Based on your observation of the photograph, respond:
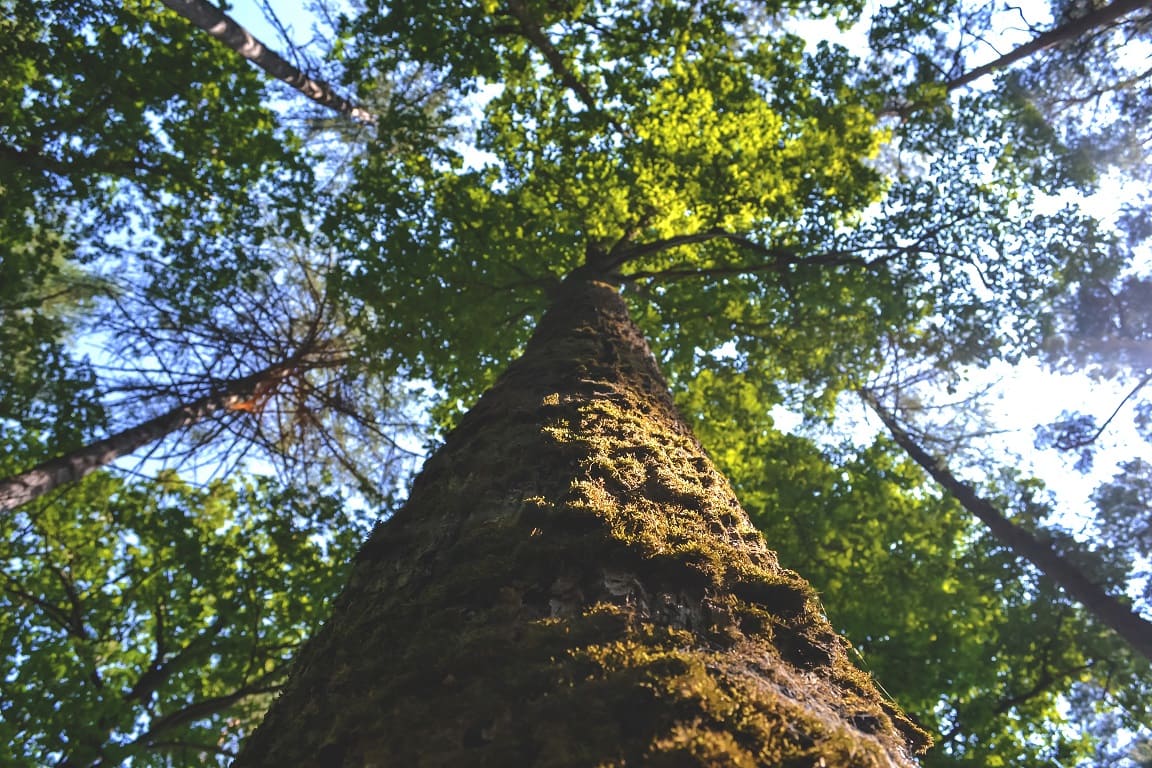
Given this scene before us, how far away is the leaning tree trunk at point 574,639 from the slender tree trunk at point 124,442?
23.9ft

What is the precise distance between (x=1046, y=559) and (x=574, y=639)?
11755 millimetres

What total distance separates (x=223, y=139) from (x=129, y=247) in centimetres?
248

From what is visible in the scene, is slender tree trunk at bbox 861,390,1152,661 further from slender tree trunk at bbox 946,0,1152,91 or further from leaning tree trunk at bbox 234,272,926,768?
leaning tree trunk at bbox 234,272,926,768

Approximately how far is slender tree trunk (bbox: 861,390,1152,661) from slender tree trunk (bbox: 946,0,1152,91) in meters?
6.69

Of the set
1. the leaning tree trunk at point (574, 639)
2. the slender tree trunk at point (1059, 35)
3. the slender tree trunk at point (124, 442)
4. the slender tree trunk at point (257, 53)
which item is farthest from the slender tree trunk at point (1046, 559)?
the slender tree trunk at point (257, 53)

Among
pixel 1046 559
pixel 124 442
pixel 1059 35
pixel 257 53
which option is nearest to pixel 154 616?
pixel 124 442

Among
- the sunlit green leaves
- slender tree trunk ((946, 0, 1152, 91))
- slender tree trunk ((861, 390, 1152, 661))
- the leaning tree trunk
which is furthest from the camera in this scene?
slender tree trunk ((861, 390, 1152, 661))

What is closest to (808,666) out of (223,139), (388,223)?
(388,223)

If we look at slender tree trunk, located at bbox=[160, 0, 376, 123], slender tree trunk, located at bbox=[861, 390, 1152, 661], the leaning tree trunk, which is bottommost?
the leaning tree trunk

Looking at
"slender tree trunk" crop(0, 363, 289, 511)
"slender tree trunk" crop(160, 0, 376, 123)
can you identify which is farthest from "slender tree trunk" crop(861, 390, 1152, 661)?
"slender tree trunk" crop(160, 0, 376, 123)

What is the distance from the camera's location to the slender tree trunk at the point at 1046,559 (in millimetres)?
9000

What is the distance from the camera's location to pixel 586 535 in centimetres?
195

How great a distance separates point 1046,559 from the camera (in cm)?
1012

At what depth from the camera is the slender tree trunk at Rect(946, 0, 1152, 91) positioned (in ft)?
27.4
